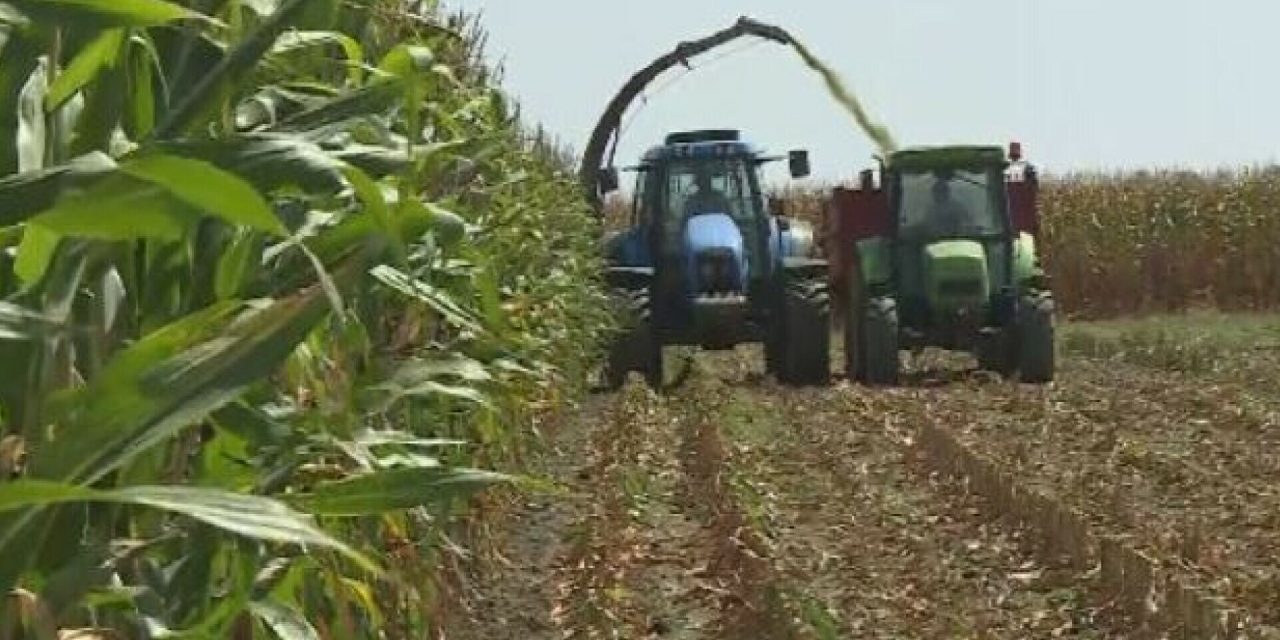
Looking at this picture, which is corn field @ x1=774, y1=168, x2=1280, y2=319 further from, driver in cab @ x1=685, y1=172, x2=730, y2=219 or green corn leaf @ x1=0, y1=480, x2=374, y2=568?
green corn leaf @ x1=0, y1=480, x2=374, y2=568

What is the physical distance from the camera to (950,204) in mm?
16016

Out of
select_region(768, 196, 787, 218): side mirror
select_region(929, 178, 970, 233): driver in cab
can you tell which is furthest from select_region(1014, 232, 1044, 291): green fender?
select_region(768, 196, 787, 218): side mirror

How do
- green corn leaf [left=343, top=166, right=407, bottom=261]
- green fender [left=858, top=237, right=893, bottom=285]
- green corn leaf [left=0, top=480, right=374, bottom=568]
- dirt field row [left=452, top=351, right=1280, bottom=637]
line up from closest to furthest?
green corn leaf [left=0, top=480, right=374, bottom=568], green corn leaf [left=343, top=166, right=407, bottom=261], dirt field row [left=452, top=351, right=1280, bottom=637], green fender [left=858, top=237, right=893, bottom=285]

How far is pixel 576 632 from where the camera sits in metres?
6.75

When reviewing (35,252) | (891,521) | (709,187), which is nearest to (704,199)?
(709,187)

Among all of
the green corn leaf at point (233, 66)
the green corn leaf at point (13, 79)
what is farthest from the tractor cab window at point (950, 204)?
the green corn leaf at point (13, 79)

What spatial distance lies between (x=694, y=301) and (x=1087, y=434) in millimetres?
3618

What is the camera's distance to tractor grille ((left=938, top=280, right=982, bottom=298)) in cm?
1549

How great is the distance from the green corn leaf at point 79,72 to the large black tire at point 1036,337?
13.8 metres

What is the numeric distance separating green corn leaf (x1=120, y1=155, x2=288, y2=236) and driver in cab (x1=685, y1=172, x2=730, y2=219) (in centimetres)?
1438

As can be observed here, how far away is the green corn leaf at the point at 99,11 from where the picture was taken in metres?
1.67

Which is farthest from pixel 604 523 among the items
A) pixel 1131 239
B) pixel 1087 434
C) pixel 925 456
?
pixel 1131 239

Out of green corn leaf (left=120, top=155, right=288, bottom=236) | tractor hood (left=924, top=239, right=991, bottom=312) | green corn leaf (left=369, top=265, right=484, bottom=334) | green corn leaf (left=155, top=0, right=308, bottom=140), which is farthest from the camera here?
tractor hood (left=924, top=239, right=991, bottom=312)

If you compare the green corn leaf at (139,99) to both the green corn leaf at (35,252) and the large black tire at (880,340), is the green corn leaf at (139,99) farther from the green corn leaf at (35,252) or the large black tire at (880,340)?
the large black tire at (880,340)
